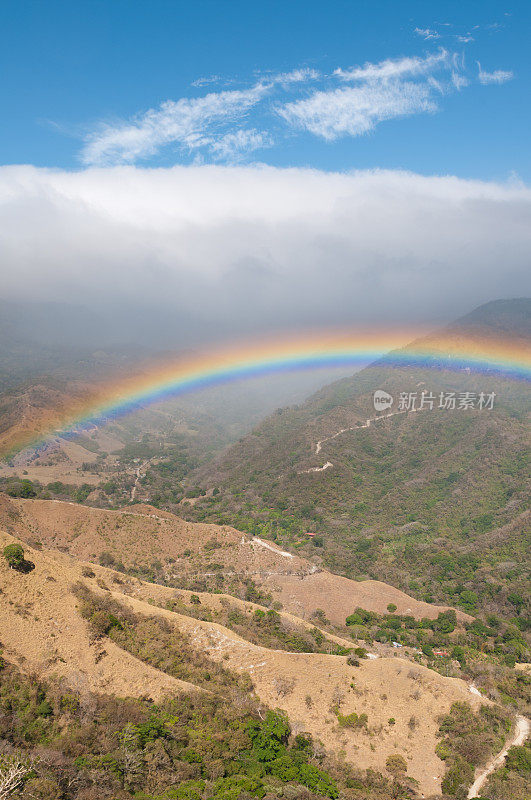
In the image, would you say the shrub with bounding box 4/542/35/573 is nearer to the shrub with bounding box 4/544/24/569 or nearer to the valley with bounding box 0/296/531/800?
the shrub with bounding box 4/544/24/569

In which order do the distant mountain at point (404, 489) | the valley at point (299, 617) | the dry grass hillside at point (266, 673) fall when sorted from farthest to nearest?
the distant mountain at point (404, 489)
the dry grass hillside at point (266, 673)
the valley at point (299, 617)

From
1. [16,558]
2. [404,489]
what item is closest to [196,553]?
[16,558]

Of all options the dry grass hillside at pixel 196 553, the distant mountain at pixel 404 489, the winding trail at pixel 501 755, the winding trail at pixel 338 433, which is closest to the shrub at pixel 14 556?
the dry grass hillside at pixel 196 553

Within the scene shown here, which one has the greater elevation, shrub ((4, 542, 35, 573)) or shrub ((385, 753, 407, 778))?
shrub ((4, 542, 35, 573))

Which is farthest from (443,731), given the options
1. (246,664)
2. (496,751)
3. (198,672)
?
(198,672)

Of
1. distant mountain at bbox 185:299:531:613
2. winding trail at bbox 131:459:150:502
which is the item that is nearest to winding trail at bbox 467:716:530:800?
distant mountain at bbox 185:299:531:613

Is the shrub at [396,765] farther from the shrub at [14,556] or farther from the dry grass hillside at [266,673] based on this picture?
the shrub at [14,556]
